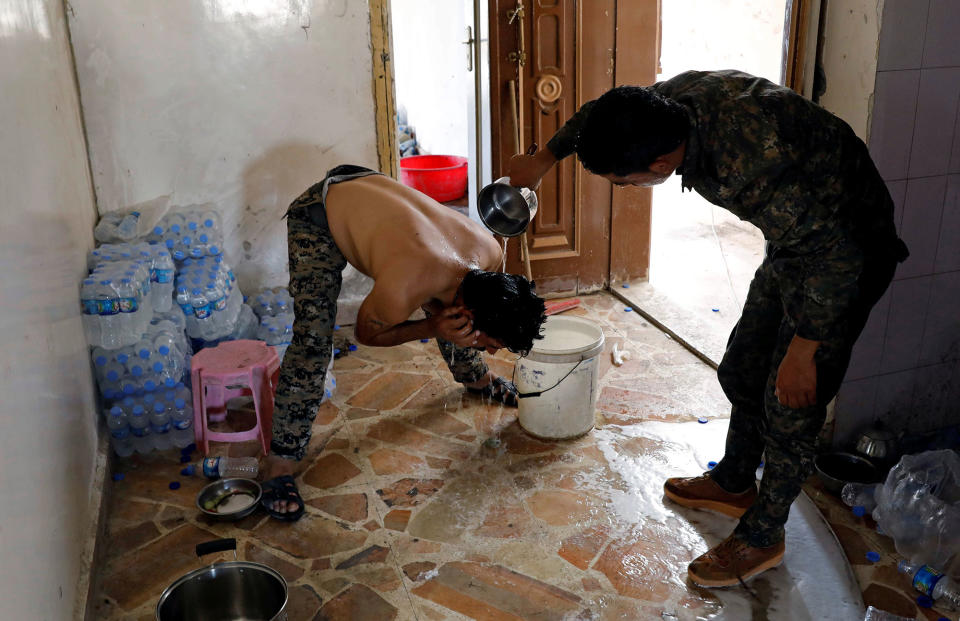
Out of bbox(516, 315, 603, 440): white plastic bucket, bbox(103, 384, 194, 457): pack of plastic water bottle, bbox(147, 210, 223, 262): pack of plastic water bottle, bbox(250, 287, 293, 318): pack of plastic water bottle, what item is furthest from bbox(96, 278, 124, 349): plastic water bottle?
bbox(516, 315, 603, 440): white plastic bucket

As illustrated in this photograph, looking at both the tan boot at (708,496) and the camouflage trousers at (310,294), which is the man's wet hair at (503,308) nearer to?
the camouflage trousers at (310,294)

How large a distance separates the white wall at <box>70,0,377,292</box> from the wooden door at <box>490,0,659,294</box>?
89 centimetres

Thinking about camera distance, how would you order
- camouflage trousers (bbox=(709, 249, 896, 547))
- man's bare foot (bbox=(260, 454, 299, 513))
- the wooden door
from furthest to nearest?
the wooden door < man's bare foot (bbox=(260, 454, 299, 513)) < camouflage trousers (bbox=(709, 249, 896, 547))

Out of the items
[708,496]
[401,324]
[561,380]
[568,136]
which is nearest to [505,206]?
[568,136]

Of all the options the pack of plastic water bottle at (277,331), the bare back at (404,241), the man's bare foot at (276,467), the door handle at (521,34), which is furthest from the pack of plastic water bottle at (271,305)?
the door handle at (521,34)

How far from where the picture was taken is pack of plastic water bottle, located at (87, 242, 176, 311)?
3674mm

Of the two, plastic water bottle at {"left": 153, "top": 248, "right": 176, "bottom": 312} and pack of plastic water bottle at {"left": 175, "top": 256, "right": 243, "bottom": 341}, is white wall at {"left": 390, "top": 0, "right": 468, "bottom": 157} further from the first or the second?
plastic water bottle at {"left": 153, "top": 248, "right": 176, "bottom": 312}

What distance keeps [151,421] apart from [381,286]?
1.64m

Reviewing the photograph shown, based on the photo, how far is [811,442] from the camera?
249 cm

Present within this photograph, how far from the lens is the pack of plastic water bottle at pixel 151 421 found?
3.47 m

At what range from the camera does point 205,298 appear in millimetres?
3891

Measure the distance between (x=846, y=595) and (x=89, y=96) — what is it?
14.1 feet

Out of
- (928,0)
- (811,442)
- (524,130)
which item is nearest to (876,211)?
(811,442)

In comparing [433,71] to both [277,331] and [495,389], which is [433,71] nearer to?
[277,331]
